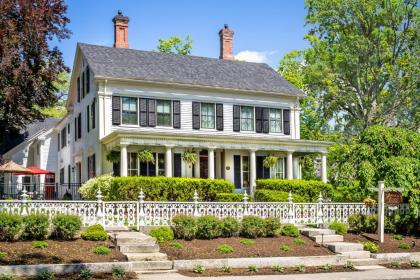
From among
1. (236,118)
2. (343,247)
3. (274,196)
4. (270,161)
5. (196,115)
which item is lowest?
(343,247)

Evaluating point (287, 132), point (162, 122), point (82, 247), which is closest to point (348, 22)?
point (287, 132)

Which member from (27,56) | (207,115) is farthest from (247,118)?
(27,56)

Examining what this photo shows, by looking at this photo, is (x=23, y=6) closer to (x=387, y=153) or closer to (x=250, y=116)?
(x=250, y=116)

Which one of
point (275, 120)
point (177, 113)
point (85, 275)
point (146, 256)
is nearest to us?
point (85, 275)

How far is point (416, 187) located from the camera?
22484 mm

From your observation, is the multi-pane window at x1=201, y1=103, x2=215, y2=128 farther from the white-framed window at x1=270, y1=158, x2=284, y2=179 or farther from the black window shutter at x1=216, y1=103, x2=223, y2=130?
the white-framed window at x1=270, y1=158, x2=284, y2=179

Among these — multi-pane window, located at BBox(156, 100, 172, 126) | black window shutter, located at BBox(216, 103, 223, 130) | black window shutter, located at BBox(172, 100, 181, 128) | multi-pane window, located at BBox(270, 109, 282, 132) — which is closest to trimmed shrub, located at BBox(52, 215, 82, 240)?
multi-pane window, located at BBox(156, 100, 172, 126)

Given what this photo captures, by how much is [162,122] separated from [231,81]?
5.22 metres

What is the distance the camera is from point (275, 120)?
34.0 meters

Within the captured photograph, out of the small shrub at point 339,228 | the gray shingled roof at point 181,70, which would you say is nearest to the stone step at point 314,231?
the small shrub at point 339,228

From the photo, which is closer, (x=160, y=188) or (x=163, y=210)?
(x=163, y=210)

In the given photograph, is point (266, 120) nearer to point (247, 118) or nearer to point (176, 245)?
point (247, 118)

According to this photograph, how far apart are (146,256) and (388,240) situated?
9.43 meters

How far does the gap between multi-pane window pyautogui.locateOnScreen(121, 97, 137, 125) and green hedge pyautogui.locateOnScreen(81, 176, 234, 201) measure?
13.6ft
